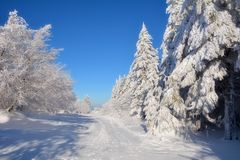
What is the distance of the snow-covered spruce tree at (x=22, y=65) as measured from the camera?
949 inches

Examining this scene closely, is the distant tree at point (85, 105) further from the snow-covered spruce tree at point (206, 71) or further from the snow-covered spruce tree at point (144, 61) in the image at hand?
the snow-covered spruce tree at point (206, 71)

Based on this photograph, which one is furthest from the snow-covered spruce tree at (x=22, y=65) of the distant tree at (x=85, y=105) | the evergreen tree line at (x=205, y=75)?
the distant tree at (x=85, y=105)

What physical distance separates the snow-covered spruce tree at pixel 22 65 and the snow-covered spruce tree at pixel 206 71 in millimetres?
11401

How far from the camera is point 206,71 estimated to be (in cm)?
1605

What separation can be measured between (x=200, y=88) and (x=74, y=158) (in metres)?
7.81

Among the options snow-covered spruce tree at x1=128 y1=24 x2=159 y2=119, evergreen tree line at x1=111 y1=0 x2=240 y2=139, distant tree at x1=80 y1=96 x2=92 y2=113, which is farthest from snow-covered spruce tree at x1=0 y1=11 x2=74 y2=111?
distant tree at x1=80 y1=96 x2=92 y2=113

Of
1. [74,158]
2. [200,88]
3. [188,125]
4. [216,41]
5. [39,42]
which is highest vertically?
[39,42]

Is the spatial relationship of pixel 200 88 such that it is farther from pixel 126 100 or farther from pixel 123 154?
pixel 126 100

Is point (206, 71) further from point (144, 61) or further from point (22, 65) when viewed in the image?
point (144, 61)

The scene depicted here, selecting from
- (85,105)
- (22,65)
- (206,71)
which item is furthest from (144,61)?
(85,105)

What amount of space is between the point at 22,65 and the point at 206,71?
49.2 feet

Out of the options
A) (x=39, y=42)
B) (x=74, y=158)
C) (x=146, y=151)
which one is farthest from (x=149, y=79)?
(x=74, y=158)

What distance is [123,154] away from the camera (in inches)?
490

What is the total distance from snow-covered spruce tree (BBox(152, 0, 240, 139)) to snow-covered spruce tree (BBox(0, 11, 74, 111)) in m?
11.4
